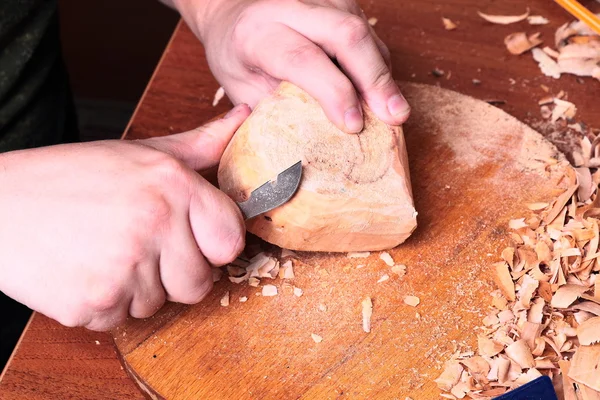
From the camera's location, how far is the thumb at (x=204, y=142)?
131cm

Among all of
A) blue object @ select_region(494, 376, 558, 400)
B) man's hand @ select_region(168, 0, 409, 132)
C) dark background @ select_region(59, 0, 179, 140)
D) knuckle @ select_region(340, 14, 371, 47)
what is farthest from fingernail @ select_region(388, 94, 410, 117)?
dark background @ select_region(59, 0, 179, 140)

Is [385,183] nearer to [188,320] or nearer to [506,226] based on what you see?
[506,226]

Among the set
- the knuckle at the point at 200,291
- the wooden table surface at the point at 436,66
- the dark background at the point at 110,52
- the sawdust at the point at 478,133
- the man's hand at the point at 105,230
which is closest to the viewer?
the man's hand at the point at 105,230

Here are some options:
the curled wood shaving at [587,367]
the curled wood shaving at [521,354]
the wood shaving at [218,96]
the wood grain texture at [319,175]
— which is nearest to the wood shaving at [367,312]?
the wood grain texture at [319,175]

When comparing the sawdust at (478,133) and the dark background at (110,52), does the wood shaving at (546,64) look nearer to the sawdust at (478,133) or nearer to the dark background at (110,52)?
the sawdust at (478,133)

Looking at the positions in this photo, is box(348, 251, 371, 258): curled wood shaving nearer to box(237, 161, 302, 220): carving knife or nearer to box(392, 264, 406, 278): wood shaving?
box(392, 264, 406, 278): wood shaving

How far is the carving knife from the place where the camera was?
4.10 feet

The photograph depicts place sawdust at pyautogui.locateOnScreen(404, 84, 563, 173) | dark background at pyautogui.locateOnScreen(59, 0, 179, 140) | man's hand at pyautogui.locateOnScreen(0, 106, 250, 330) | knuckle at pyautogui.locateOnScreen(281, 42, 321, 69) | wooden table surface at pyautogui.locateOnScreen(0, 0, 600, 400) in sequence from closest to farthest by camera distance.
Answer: man's hand at pyautogui.locateOnScreen(0, 106, 250, 330) < knuckle at pyautogui.locateOnScreen(281, 42, 321, 69) < sawdust at pyautogui.locateOnScreen(404, 84, 563, 173) < wooden table surface at pyautogui.locateOnScreen(0, 0, 600, 400) < dark background at pyautogui.locateOnScreen(59, 0, 179, 140)

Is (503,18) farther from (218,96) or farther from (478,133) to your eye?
(218,96)

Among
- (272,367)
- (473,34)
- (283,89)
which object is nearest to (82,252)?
(272,367)

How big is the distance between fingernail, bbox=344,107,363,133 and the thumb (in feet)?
0.72

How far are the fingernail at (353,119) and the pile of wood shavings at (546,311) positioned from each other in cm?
38

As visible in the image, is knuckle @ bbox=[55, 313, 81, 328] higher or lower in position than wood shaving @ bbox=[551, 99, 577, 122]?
higher

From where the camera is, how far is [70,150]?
1.17 metres
